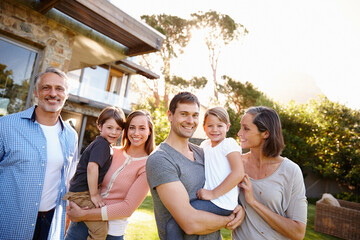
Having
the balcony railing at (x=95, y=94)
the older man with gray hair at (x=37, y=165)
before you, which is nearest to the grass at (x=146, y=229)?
the older man with gray hair at (x=37, y=165)

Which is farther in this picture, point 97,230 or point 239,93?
point 239,93

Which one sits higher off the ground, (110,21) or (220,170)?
(110,21)

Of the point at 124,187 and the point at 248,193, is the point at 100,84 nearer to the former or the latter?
the point at 124,187

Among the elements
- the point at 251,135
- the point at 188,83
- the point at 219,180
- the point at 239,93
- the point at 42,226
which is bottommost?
the point at 42,226

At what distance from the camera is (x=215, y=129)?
2.30 m

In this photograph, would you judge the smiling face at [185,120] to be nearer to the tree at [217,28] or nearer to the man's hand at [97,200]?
the man's hand at [97,200]

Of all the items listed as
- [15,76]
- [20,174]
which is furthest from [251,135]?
[15,76]

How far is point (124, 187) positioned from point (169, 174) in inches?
26.0

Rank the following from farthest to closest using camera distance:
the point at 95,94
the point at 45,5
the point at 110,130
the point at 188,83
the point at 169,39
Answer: the point at 188,83, the point at 169,39, the point at 95,94, the point at 45,5, the point at 110,130

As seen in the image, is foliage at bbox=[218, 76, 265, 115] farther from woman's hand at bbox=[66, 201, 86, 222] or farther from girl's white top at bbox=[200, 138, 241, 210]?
woman's hand at bbox=[66, 201, 86, 222]

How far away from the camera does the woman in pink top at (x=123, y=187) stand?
6.50ft

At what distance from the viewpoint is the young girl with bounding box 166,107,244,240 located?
170cm

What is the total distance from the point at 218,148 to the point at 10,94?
4397 millimetres

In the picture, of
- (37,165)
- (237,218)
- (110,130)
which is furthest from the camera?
(110,130)
